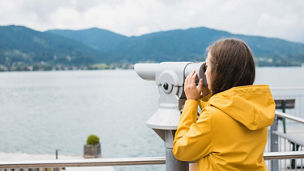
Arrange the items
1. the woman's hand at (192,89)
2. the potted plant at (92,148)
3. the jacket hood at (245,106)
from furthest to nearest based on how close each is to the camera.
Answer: the potted plant at (92,148), the woman's hand at (192,89), the jacket hood at (245,106)

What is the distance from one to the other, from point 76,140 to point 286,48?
123 ft

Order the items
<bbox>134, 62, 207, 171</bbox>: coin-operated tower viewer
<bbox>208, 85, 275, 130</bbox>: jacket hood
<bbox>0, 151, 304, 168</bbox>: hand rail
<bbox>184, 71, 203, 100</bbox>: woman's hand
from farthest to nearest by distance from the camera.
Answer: <bbox>0, 151, 304, 168</bbox>: hand rail
<bbox>134, 62, 207, 171</bbox>: coin-operated tower viewer
<bbox>184, 71, 203, 100</bbox>: woman's hand
<bbox>208, 85, 275, 130</bbox>: jacket hood

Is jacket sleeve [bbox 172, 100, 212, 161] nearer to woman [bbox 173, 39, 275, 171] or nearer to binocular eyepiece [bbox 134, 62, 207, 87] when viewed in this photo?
woman [bbox 173, 39, 275, 171]

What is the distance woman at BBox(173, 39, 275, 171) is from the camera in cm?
100

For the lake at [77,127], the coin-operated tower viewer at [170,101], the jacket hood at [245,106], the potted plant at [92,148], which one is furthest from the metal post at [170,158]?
the lake at [77,127]

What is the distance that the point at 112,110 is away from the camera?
→ 139ft

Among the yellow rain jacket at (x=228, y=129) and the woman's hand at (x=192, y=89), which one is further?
the woman's hand at (x=192, y=89)

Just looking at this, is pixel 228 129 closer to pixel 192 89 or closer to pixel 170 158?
pixel 192 89

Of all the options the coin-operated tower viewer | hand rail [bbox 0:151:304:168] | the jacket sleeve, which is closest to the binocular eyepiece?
the coin-operated tower viewer

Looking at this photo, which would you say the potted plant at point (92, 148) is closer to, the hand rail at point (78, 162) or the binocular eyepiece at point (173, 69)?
the hand rail at point (78, 162)

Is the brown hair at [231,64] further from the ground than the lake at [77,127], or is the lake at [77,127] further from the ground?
the brown hair at [231,64]

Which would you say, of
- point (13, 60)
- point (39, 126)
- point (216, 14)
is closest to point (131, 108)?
point (39, 126)

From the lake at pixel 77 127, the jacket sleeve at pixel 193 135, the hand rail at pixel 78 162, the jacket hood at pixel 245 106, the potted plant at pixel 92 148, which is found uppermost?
the jacket hood at pixel 245 106

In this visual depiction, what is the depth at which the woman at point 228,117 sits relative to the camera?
3.27 feet
